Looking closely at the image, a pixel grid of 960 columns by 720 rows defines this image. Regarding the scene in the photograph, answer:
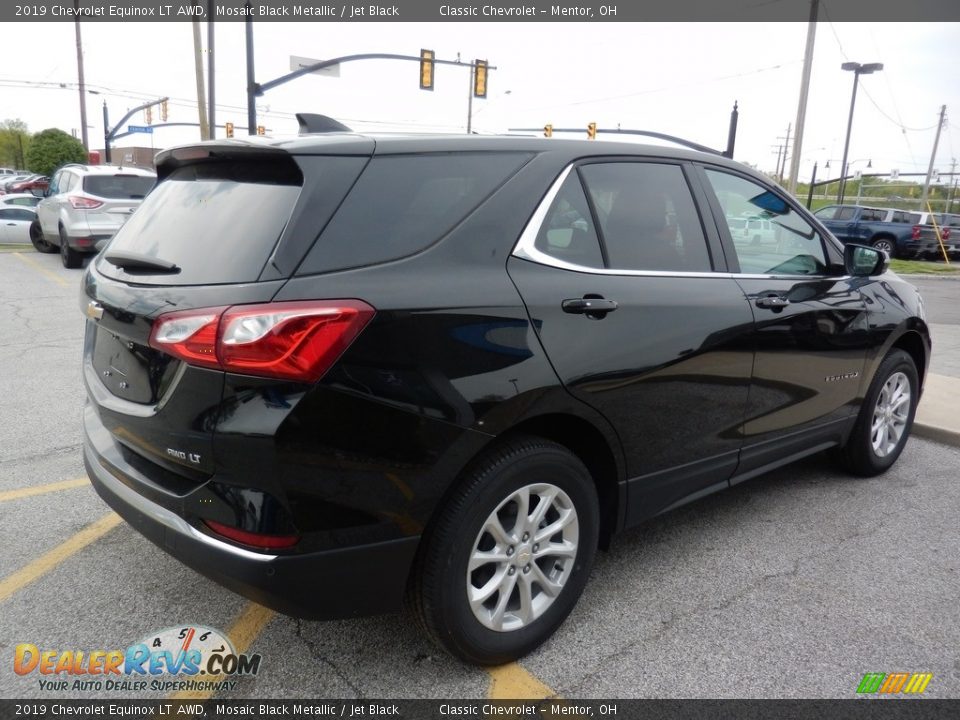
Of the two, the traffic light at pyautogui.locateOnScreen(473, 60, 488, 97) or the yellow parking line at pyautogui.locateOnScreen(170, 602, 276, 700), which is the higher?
the traffic light at pyautogui.locateOnScreen(473, 60, 488, 97)

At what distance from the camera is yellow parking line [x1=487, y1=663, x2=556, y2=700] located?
2.46m

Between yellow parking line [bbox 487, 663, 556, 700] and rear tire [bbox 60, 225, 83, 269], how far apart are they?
40.9 ft

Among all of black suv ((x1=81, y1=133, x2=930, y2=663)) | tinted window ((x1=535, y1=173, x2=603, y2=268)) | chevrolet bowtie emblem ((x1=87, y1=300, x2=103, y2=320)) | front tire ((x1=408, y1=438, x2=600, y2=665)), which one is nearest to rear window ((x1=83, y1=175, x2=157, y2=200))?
black suv ((x1=81, y1=133, x2=930, y2=663))

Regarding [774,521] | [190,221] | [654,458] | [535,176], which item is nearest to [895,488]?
[774,521]

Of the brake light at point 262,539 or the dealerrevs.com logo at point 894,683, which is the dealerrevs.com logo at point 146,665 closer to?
the brake light at point 262,539

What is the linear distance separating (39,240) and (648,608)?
16250 mm

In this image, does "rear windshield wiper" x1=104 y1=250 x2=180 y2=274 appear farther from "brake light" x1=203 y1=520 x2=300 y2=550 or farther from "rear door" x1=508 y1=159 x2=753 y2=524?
"rear door" x1=508 y1=159 x2=753 y2=524

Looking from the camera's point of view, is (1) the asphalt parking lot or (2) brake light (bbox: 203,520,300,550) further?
(1) the asphalt parking lot

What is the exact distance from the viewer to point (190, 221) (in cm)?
252

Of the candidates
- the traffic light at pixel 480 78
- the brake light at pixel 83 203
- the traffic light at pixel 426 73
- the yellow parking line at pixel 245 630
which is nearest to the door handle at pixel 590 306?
the yellow parking line at pixel 245 630

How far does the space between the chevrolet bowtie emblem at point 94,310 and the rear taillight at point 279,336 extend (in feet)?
2.19

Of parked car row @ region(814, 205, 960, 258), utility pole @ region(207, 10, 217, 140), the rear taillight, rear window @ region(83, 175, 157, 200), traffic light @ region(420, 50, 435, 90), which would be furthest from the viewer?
parked car row @ region(814, 205, 960, 258)

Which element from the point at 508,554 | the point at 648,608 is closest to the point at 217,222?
the point at 508,554

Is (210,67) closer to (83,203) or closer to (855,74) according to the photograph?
(83,203)
